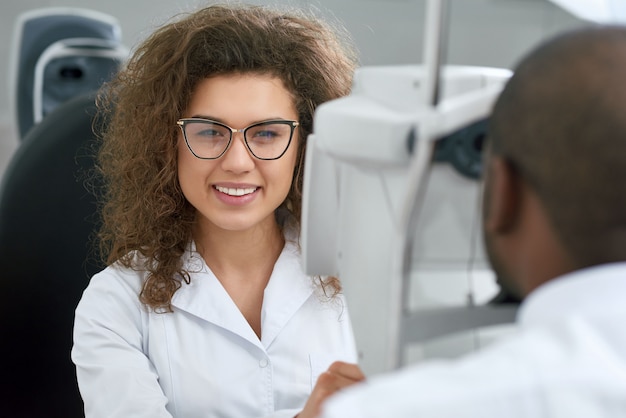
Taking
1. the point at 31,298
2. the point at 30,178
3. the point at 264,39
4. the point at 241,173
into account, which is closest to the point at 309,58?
the point at 264,39

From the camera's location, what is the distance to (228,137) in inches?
53.3

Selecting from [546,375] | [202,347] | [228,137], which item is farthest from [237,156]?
[546,375]

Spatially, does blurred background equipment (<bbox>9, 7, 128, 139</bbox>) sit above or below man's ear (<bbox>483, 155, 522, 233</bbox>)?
below

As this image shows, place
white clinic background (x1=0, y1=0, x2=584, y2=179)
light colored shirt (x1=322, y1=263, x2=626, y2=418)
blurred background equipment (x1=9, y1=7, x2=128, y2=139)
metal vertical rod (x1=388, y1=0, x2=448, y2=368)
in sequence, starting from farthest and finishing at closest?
white clinic background (x1=0, y1=0, x2=584, y2=179) < blurred background equipment (x1=9, y1=7, x2=128, y2=139) < metal vertical rod (x1=388, y1=0, x2=448, y2=368) < light colored shirt (x1=322, y1=263, x2=626, y2=418)

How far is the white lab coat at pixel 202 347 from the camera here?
53.6 inches

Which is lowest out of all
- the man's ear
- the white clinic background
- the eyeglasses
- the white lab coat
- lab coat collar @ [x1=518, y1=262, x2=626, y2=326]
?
the white lab coat

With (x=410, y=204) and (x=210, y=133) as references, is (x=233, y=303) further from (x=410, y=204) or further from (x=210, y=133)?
(x=410, y=204)

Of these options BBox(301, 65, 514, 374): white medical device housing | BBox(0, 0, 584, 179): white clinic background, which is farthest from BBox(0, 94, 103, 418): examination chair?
BBox(0, 0, 584, 179): white clinic background

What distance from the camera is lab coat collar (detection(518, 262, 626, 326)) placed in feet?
2.12

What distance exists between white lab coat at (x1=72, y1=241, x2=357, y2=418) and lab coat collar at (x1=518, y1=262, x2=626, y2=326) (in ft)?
2.36

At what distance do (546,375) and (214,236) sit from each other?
0.93 m

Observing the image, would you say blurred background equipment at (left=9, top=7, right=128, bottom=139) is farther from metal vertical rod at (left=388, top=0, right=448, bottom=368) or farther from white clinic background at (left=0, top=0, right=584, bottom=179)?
metal vertical rod at (left=388, top=0, right=448, bottom=368)

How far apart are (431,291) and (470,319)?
Result: 4 cm

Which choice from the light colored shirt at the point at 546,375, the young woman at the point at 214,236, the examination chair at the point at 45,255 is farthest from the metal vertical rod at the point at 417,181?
the examination chair at the point at 45,255
